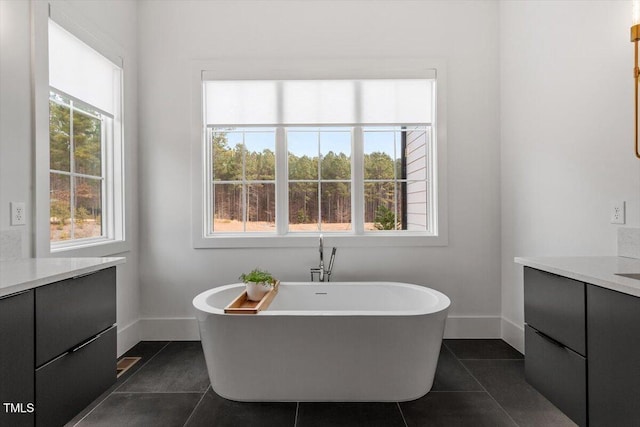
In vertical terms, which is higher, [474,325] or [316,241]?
[316,241]

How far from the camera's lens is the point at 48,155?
2139 millimetres

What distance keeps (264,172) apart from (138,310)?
157 centimetres

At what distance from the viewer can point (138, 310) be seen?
3.14 meters

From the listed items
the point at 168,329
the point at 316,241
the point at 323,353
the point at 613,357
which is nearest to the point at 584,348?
the point at 613,357

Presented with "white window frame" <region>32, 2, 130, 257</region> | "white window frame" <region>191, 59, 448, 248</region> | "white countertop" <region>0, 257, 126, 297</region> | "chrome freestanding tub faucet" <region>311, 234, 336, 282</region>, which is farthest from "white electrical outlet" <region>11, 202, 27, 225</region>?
"chrome freestanding tub faucet" <region>311, 234, 336, 282</region>

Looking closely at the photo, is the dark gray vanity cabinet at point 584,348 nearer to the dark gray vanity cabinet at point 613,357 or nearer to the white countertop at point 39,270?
the dark gray vanity cabinet at point 613,357

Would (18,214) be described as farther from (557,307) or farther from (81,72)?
(557,307)

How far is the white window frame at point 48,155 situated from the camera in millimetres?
2047

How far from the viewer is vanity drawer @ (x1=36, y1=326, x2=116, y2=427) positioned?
52.6 inches

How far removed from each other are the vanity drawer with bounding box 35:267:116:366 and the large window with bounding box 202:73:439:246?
1501 millimetres

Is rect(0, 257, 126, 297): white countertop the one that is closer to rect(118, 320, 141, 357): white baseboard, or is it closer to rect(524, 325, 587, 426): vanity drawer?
rect(118, 320, 141, 357): white baseboard

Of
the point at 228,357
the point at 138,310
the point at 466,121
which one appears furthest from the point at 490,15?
the point at 138,310

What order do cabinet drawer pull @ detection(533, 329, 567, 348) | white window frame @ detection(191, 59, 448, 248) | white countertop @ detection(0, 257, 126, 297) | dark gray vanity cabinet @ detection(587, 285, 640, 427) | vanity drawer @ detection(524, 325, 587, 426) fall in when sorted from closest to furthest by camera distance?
dark gray vanity cabinet @ detection(587, 285, 640, 427), white countertop @ detection(0, 257, 126, 297), vanity drawer @ detection(524, 325, 587, 426), cabinet drawer pull @ detection(533, 329, 567, 348), white window frame @ detection(191, 59, 448, 248)

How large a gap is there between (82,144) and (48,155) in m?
0.51
